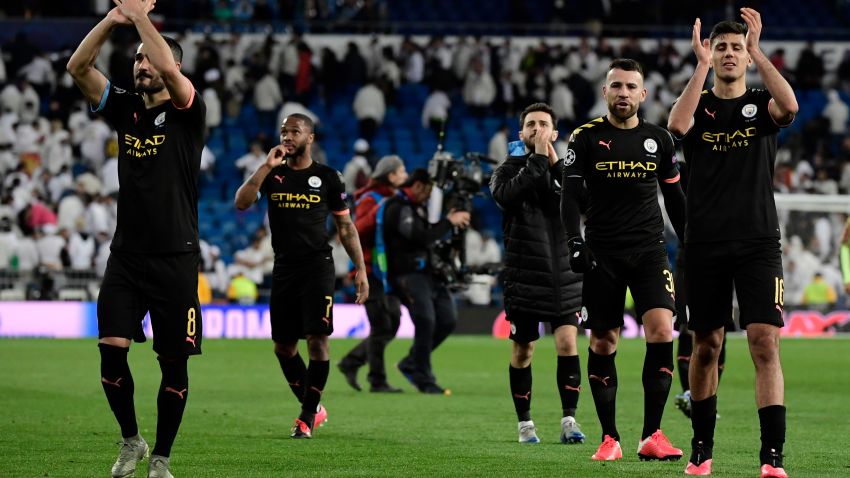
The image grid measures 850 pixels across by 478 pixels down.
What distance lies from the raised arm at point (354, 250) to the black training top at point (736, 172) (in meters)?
3.43

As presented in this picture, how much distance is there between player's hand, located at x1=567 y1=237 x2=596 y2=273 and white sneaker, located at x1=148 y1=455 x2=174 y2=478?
2766 millimetres

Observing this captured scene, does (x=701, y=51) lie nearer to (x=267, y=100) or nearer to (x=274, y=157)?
(x=274, y=157)

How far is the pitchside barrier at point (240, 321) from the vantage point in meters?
26.1

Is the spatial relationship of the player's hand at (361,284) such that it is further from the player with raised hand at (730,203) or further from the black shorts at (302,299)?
the player with raised hand at (730,203)

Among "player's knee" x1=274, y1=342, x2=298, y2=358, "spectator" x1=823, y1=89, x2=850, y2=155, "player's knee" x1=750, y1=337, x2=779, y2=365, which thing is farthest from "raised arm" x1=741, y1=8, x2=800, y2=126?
"spectator" x1=823, y1=89, x2=850, y2=155

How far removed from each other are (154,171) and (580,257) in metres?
2.63

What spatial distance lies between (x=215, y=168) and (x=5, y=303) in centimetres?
763

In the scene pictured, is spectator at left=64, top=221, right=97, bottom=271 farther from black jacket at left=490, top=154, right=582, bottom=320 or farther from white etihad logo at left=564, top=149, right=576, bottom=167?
white etihad logo at left=564, top=149, right=576, bottom=167

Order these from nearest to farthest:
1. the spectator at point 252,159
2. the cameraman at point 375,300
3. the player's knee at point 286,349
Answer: the player's knee at point 286,349 → the cameraman at point 375,300 → the spectator at point 252,159

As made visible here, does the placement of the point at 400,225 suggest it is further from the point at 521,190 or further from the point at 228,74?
the point at 228,74

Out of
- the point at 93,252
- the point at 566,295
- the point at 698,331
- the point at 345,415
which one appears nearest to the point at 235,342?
the point at 93,252

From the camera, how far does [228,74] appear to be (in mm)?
33500

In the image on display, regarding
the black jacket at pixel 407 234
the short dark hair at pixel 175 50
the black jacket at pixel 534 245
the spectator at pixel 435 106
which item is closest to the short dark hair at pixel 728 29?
the black jacket at pixel 534 245

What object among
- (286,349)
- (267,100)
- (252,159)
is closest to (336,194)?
(286,349)
